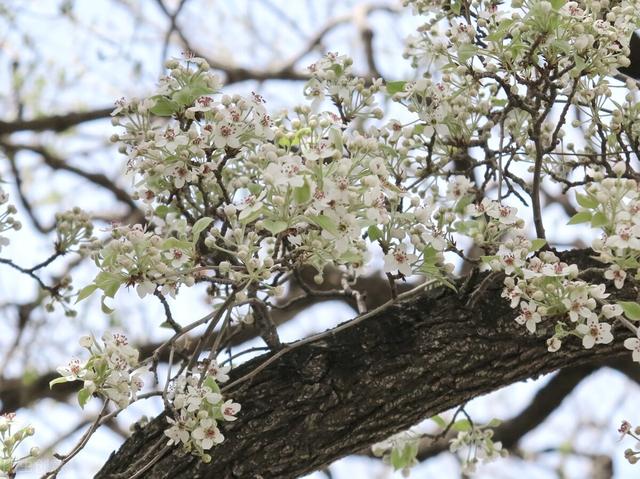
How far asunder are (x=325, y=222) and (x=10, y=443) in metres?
0.78

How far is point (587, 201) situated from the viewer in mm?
1691

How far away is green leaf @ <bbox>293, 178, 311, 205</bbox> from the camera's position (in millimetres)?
1530

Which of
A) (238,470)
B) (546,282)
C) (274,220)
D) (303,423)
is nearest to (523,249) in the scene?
(546,282)

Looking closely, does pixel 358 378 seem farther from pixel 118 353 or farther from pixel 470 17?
pixel 470 17

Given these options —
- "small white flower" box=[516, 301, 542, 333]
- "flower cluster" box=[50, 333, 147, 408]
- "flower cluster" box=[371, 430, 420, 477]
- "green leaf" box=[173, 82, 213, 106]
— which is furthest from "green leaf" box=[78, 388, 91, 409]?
"flower cluster" box=[371, 430, 420, 477]

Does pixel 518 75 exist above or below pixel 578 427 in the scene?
below

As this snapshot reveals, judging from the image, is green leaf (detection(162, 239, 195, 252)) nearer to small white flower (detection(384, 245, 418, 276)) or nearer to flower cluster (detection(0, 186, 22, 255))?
small white flower (detection(384, 245, 418, 276))

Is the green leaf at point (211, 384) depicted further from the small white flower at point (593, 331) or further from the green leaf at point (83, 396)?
the small white flower at point (593, 331)

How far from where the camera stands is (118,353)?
1780 millimetres

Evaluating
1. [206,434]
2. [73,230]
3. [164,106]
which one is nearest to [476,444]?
[206,434]

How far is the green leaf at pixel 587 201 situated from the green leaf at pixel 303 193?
1.63 feet

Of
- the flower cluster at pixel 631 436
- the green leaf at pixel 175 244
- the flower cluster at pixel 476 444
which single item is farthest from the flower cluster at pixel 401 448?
the green leaf at pixel 175 244

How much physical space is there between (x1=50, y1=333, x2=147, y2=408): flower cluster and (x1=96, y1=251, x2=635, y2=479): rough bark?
0.35 metres

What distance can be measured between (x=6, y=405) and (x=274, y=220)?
10.4 feet
